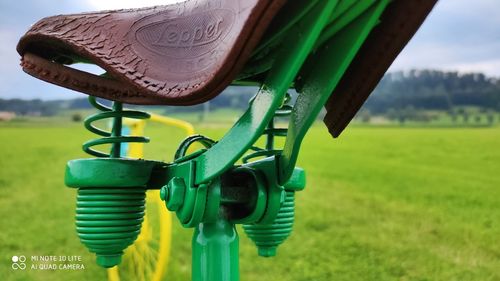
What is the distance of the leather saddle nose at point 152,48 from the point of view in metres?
0.59

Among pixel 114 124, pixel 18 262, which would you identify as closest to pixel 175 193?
pixel 114 124

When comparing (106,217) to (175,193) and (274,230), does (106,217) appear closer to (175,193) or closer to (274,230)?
(175,193)

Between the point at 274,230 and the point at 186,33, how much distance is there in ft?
1.24

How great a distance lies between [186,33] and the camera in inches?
27.9

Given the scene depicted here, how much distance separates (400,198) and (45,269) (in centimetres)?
153

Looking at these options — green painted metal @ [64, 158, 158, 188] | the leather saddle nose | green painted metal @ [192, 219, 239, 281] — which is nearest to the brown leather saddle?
the leather saddle nose

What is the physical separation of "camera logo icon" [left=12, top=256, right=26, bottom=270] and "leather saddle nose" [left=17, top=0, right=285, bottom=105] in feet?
3.83

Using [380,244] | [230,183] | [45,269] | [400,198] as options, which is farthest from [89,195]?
[400,198]

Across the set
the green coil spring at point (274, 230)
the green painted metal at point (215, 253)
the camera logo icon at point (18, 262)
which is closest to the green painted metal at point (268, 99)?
the green painted metal at point (215, 253)

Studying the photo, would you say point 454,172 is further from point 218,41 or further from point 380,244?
point 218,41

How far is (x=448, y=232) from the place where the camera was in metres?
1.91

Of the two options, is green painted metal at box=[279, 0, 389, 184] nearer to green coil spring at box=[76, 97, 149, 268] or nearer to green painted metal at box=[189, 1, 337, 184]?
green painted metal at box=[189, 1, 337, 184]

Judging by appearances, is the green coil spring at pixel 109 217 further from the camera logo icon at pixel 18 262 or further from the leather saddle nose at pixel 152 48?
the camera logo icon at pixel 18 262

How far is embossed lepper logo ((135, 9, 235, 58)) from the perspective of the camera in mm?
648
